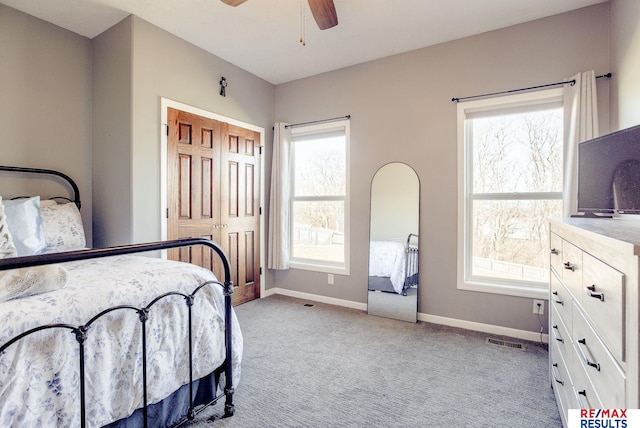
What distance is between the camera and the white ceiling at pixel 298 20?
2516mm

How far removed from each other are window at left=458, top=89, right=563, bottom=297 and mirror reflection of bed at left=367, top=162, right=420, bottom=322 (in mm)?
461

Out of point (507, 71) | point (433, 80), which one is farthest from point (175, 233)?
point (507, 71)

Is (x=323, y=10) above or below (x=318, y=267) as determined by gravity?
above

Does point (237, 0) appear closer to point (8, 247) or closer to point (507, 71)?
point (8, 247)

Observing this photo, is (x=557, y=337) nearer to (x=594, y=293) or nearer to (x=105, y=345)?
(x=594, y=293)

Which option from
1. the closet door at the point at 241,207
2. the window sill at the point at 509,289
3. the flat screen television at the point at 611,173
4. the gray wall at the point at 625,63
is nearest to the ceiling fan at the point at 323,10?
the closet door at the point at 241,207

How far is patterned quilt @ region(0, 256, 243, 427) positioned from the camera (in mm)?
1077

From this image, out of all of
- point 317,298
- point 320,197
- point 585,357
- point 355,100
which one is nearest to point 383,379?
point 585,357

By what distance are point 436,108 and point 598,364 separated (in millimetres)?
2627

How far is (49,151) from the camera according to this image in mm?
2779

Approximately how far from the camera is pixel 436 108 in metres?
3.11

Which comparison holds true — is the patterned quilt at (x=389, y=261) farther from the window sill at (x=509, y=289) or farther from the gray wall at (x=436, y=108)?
the window sill at (x=509, y=289)

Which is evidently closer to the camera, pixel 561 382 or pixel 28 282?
pixel 28 282

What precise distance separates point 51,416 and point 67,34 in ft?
10.7
